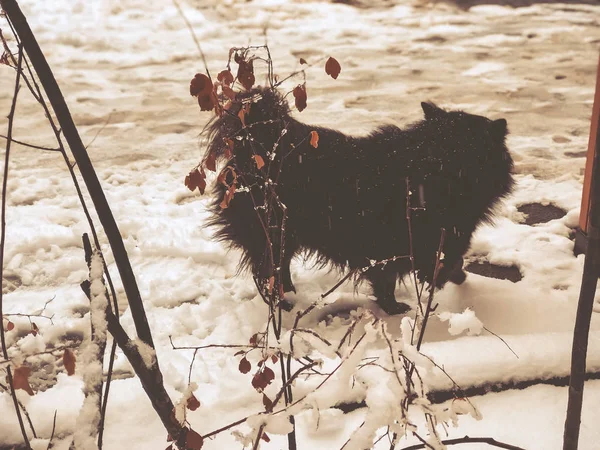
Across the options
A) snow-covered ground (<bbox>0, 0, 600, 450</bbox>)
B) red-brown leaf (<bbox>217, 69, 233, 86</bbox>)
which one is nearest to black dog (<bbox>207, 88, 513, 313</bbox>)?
snow-covered ground (<bbox>0, 0, 600, 450</bbox>)

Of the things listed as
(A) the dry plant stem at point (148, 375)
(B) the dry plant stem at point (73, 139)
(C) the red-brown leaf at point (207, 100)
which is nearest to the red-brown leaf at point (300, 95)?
(C) the red-brown leaf at point (207, 100)

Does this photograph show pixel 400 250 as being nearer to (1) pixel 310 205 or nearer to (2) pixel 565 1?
(1) pixel 310 205

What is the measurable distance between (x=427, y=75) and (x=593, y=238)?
570cm

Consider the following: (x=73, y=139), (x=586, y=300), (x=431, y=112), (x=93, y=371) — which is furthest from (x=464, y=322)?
(x=431, y=112)

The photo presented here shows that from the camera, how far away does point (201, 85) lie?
964 millimetres

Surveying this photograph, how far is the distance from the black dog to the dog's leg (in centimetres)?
5

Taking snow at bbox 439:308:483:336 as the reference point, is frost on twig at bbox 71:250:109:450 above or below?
above

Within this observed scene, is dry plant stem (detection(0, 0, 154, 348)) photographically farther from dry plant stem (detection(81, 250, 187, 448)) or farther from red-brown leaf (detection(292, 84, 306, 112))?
red-brown leaf (detection(292, 84, 306, 112))

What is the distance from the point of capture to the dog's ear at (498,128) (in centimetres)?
222

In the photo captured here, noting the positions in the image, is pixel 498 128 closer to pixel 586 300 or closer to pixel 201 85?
pixel 586 300

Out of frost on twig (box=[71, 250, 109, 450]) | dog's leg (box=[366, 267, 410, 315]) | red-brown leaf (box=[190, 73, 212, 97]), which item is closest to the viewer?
frost on twig (box=[71, 250, 109, 450])

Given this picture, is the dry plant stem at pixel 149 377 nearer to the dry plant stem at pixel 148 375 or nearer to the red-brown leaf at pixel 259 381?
the dry plant stem at pixel 148 375

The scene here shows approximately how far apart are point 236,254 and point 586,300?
2.44 meters

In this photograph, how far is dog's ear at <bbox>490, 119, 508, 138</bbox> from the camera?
2.22 metres
